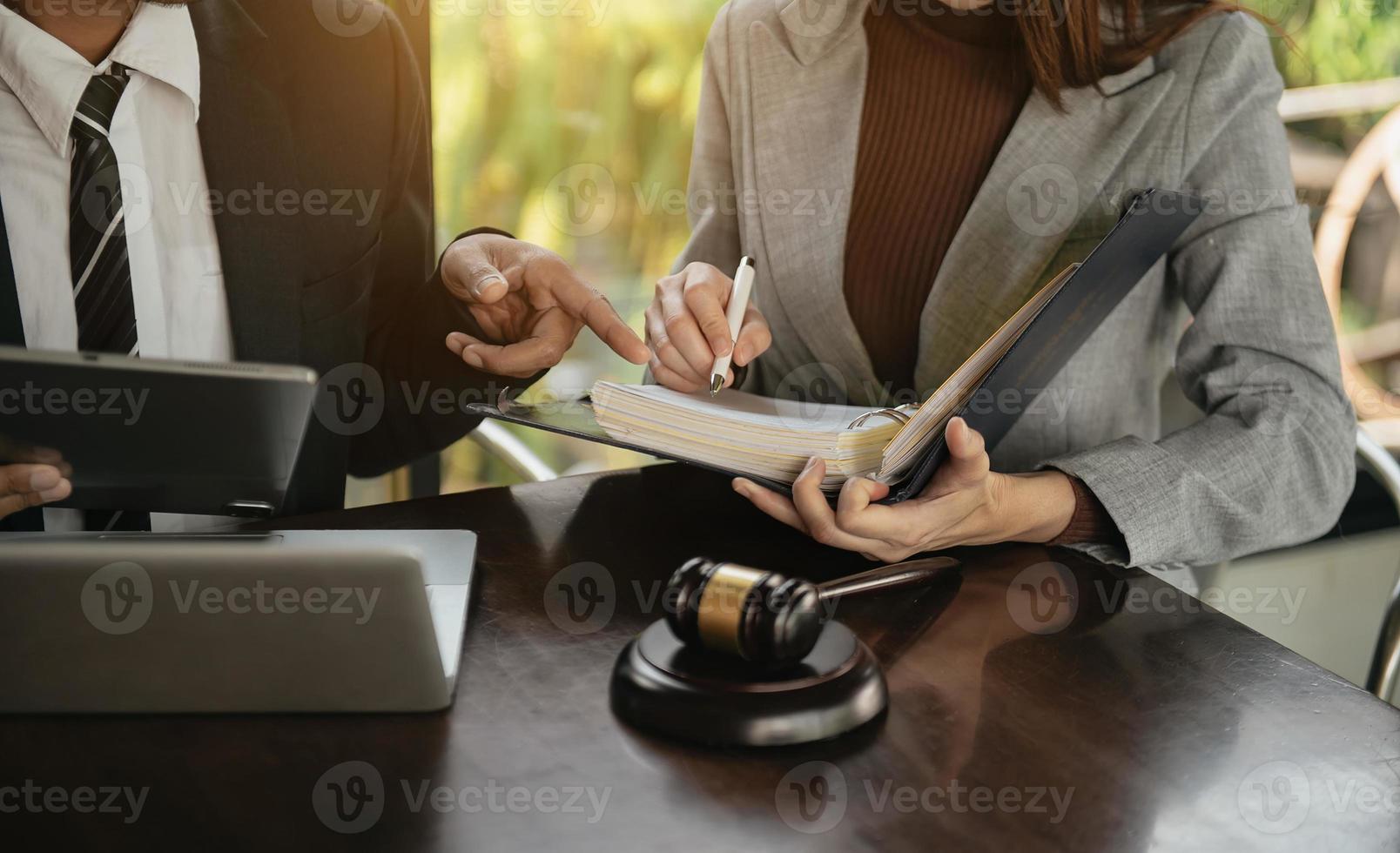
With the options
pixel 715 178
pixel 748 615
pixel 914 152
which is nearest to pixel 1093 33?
pixel 914 152

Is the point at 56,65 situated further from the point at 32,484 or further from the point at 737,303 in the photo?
the point at 737,303

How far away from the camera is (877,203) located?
5.06 feet

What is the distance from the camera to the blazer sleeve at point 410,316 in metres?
1.49

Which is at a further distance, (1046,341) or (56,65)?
(56,65)

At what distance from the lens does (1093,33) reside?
1321 millimetres

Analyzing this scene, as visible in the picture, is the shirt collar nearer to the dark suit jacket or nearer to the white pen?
the dark suit jacket

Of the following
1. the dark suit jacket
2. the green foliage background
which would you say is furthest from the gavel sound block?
the green foliage background

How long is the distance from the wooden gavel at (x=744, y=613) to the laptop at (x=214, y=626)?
0.16 metres

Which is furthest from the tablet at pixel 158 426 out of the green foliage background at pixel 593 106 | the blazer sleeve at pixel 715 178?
the green foliage background at pixel 593 106

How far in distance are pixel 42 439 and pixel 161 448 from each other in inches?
3.5

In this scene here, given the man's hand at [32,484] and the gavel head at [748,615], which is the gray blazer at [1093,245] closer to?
the gavel head at [748,615]

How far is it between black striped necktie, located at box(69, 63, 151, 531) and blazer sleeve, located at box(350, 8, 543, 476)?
357 millimetres

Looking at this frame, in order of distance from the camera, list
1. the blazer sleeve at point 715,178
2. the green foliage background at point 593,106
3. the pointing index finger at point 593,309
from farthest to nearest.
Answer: the green foliage background at point 593,106, the blazer sleeve at point 715,178, the pointing index finger at point 593,309

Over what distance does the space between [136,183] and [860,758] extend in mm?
1084
